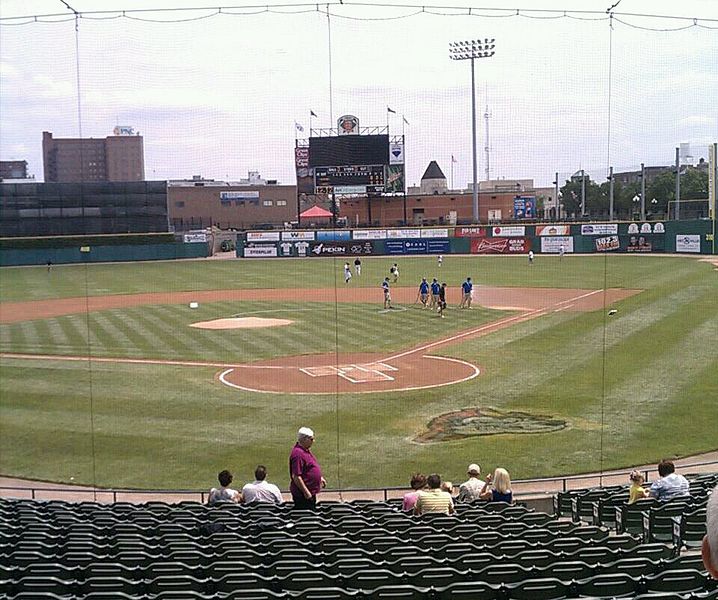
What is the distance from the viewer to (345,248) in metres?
55.7

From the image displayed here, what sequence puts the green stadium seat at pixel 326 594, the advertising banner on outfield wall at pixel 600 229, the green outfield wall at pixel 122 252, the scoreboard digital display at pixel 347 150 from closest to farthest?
the green stadium seat at pixel 326 594
the scoreboard digital display at pixel 347 150
the green outfield wall at pixel 122 252
the advertising banner on outfield wall at pixel 600 229

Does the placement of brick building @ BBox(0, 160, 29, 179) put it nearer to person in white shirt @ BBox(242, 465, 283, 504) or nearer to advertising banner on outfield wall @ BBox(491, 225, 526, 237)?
person in white shirt @ BBox(242, 465, 283, 504)

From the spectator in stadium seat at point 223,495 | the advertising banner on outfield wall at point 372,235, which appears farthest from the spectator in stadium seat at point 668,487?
the advertising banner on outfield wall at point 372,235

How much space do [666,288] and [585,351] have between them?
14771 mm

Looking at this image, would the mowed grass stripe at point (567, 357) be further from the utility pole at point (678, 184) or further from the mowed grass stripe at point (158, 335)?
the mowed grass stripe at point (158, 335)

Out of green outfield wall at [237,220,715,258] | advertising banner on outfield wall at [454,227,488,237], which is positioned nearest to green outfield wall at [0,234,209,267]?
green outfield wall at [237,220,715,258]

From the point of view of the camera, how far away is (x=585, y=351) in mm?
22406

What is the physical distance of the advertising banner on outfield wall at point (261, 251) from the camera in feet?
190

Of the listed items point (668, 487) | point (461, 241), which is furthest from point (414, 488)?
point (461, 241)

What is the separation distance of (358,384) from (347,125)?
6.10 m

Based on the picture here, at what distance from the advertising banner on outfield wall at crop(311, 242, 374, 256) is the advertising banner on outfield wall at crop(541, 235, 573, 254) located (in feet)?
38.6

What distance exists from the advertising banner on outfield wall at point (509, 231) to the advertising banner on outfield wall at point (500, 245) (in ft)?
1.21

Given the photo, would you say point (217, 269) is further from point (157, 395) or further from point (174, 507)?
point (174, 507)

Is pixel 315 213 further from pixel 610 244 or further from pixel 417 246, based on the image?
pixel 417 246
